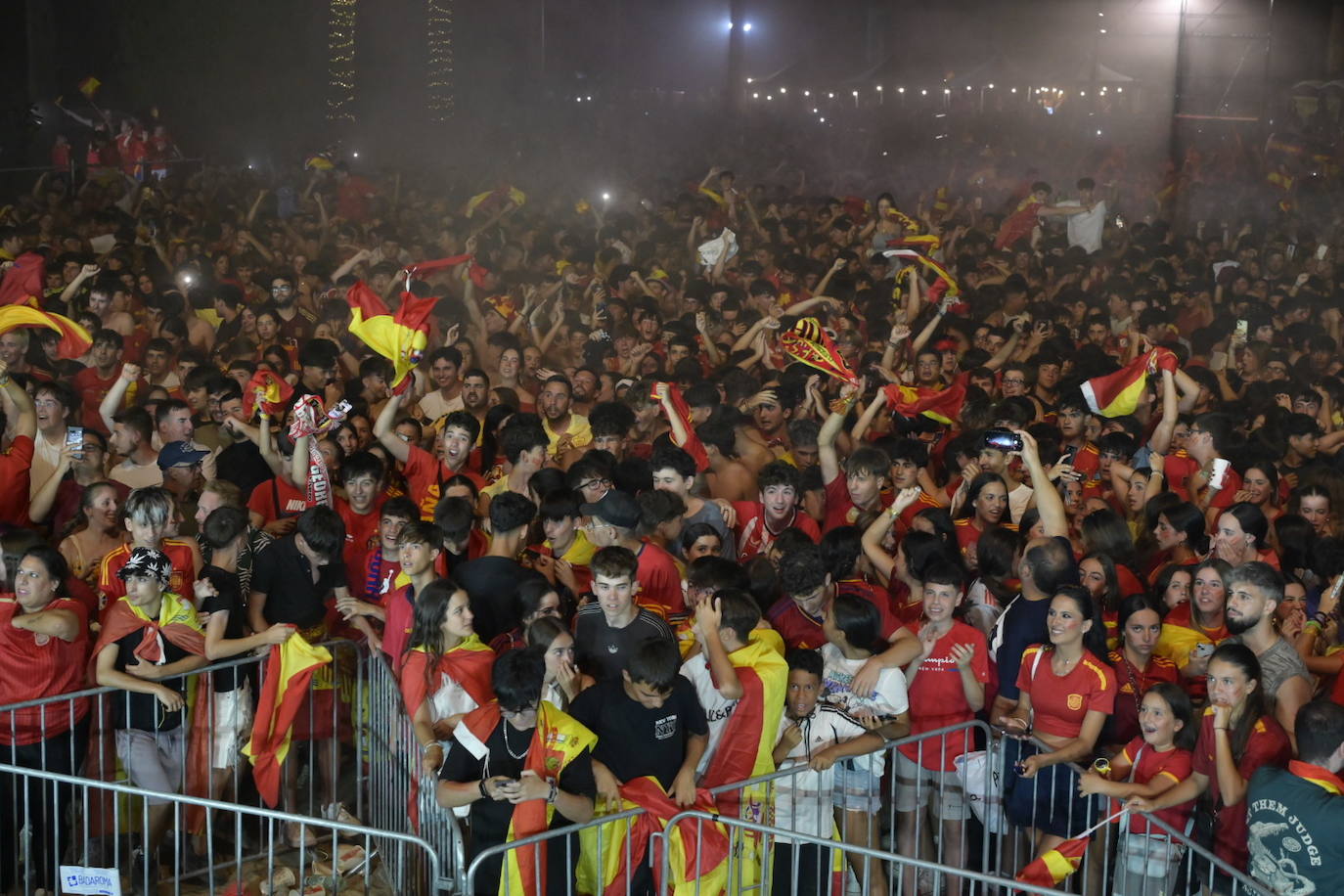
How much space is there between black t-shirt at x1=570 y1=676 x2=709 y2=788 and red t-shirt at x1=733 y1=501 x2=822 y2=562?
1.68 metres

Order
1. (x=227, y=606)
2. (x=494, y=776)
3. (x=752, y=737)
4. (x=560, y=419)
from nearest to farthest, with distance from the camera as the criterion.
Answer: (x=494, y=776)
(x=752, y=737)
(x=227, y=606)
(x=560, y=419)

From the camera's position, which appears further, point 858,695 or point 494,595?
point 494,595

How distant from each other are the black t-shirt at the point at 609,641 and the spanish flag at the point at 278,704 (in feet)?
2.92

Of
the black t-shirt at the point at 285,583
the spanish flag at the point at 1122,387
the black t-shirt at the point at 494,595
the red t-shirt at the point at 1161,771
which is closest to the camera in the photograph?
the red t-shirt at the point at 1161,771

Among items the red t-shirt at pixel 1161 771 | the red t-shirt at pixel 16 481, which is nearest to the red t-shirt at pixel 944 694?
the red t-shirt at pixel 1161 771

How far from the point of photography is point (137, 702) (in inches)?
206

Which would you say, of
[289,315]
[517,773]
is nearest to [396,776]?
[517,773]

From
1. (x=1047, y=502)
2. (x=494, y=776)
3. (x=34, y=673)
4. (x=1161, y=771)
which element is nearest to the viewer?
(x=494, y=776)

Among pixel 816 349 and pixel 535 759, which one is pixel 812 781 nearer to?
pixel 535 759

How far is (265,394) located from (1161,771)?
4.14 metres

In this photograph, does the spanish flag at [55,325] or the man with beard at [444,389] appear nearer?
the spanish flag at [55,325]

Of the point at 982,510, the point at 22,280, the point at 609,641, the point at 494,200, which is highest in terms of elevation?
the point at 22,280

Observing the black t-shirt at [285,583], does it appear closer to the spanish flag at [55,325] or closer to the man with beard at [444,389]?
the spanish flag at [55,325]

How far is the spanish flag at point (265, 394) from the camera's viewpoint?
6738 millimetres
